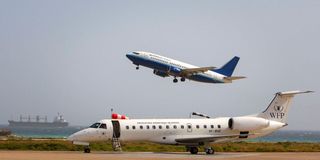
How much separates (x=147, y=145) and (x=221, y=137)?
888cm

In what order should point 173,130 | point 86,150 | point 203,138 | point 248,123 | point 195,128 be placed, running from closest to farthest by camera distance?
point 86,150 < point 203,138 < point 248,123 < point 173,130 < point 195,128

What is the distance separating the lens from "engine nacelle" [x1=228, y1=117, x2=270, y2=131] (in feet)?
141

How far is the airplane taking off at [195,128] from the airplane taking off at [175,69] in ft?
60.7

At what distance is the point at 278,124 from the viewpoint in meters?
44.2

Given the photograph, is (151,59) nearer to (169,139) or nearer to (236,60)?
(236,60)

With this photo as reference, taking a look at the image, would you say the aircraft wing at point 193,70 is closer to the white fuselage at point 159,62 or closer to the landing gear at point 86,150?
the white fuselage at point 159,62

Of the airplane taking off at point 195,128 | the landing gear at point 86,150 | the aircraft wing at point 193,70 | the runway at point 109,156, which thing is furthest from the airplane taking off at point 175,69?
the runway at point 109,156

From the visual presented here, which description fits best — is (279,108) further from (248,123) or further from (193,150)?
(193,150)

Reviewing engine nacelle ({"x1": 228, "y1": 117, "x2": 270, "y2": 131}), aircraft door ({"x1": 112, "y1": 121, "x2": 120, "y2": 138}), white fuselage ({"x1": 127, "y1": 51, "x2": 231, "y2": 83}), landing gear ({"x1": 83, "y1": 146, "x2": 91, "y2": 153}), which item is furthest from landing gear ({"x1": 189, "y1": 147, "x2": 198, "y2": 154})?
white fuselage ({"x1": 127, "y1": 51, "x2": 231, "y2": 83})

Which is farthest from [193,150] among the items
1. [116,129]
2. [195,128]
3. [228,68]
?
[228,68]

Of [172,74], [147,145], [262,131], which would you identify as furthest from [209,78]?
[262,131]

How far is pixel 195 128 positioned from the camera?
1729 inches

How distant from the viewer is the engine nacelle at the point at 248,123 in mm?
43062

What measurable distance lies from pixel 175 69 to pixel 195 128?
20.0 metres
